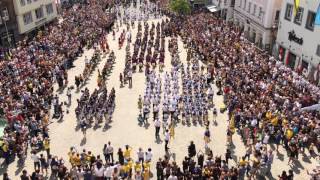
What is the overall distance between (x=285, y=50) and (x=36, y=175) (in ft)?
109

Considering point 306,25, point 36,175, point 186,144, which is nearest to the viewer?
point 36,175

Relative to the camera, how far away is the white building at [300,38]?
36219 millimetres

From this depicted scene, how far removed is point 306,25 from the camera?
123 ft

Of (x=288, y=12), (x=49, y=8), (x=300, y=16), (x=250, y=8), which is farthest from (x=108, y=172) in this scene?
(x=49, y=8)

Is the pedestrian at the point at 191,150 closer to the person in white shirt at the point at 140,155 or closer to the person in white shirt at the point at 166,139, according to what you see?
the person in white shirt at the point at 166,139

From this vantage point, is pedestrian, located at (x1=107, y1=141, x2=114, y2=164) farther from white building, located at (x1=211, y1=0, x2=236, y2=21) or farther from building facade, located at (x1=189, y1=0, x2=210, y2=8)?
building facade, located at (x1=189, y1=0, x2=210, y2=8)

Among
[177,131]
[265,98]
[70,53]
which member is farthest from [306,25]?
[70,53]

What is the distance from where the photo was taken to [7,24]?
4578cm

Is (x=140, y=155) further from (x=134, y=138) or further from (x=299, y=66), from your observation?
(x=299, y=66)

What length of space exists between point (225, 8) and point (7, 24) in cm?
3569

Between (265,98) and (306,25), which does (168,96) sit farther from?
(306,25)

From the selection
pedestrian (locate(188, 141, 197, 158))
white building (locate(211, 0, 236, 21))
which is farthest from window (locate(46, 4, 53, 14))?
pedestrian (locate(188, 141, 197, 158))

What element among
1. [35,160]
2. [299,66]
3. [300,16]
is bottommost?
[299,66]

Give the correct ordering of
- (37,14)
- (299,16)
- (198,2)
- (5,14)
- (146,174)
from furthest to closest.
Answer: (198,2)
(37,14)
(5,14)
(299,16)
(146,174)
